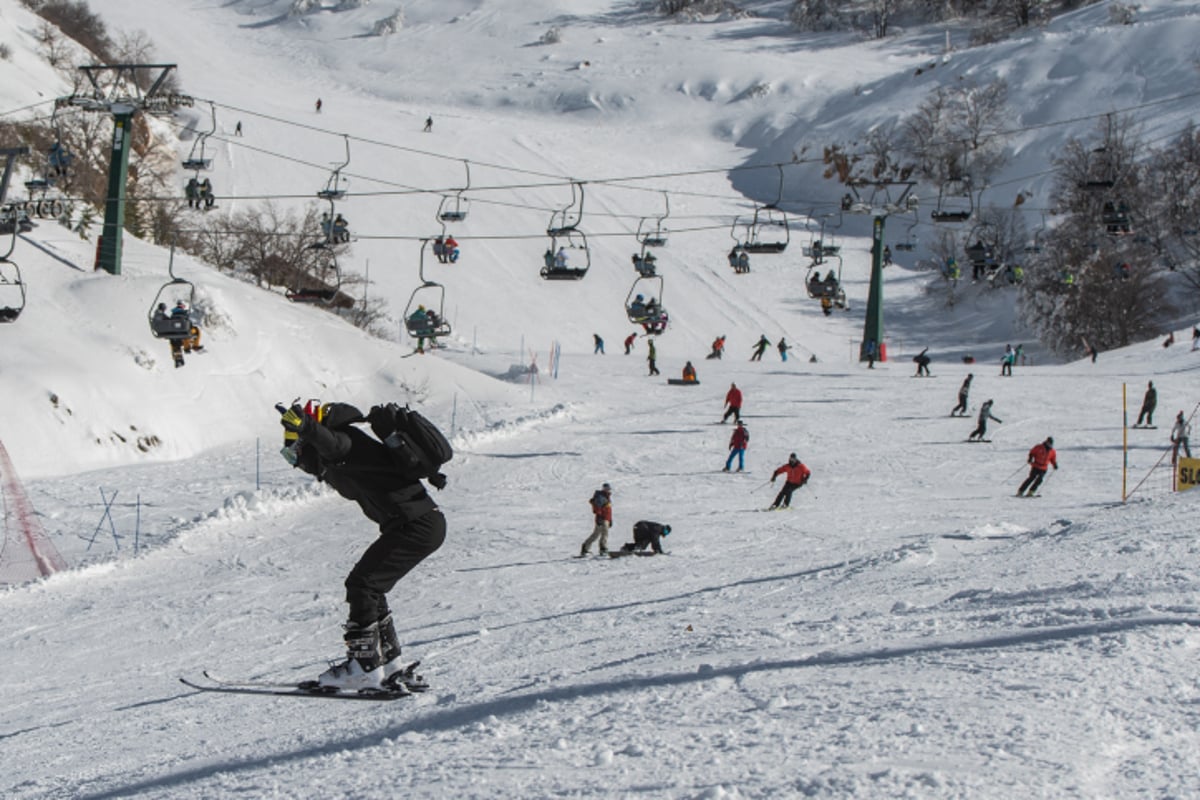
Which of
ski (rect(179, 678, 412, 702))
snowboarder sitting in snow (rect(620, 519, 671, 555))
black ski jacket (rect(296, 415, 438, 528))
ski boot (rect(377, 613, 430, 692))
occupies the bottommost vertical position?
snowboarder sitting in snow (rect(620, 519, 671, 555))

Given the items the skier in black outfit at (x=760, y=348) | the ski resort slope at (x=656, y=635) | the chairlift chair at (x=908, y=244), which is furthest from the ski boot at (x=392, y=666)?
the skier in black outfit at (x=760, y=348)

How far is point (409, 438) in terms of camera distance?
7.19m

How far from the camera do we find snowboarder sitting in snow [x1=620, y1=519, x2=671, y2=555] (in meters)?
17.7

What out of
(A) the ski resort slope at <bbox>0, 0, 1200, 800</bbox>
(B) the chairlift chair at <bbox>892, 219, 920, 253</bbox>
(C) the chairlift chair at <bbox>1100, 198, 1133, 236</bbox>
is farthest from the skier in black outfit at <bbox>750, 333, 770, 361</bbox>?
(C) the chairlift chair at <bbox>1100, 198, 1133, 236</bbox>

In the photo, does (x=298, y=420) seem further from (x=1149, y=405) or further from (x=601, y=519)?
(x=1149, y=405)

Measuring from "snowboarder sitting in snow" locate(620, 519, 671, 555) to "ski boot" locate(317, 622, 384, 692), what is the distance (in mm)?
9871

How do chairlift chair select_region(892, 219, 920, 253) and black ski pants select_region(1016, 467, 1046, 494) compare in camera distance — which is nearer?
black ski pants select_region(1016, 467, 1046, 494)

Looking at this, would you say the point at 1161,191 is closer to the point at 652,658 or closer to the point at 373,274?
the point at 373,274

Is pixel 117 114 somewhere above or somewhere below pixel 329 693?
above

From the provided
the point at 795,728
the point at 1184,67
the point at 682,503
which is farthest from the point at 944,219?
the point at 1184,67

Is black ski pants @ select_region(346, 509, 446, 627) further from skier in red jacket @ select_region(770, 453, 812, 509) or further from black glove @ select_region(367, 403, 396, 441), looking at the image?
skier in red jacket @ select_region(770, 453, 812, 509)

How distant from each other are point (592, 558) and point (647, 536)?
874mm

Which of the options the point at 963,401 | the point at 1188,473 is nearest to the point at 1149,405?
the point at 963,401

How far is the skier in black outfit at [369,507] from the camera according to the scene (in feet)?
23.1
